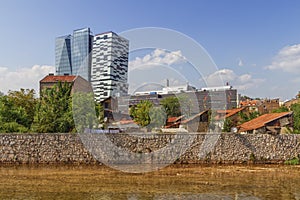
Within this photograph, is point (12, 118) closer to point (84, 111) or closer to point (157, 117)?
point (84, 111)

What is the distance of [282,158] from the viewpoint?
51.1 ft

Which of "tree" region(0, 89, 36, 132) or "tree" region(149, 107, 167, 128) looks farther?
"tree" region(149, 107, 167, 128)

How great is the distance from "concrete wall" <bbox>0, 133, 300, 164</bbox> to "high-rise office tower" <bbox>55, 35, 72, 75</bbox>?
175 ft

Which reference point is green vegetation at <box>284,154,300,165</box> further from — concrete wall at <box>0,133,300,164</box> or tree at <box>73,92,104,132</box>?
tree at <box>73,92,104,132</box>

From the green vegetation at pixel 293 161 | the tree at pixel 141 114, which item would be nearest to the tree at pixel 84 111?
the tree at pixel 141 114

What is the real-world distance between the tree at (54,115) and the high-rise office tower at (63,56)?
48422mm

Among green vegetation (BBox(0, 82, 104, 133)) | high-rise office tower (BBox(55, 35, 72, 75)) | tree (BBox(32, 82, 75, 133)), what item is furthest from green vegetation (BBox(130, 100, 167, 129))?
high-rise office tower (BBox(55, 35, 72, 75))

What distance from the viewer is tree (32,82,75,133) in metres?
18.0

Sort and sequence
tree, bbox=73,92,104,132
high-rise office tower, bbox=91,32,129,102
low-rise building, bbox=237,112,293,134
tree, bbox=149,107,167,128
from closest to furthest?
high-rise office tower, bbox=91,32,129,102
tree, bbox=73,92,104,132
low-rise building, bbox=237,112,293,134
tree, bbox=149,107,167,128

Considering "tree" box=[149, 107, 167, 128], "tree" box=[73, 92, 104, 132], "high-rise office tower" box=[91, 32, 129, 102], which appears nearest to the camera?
"high-rise office tower" box=[91, 32, 129, 102]

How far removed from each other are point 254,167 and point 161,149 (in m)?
4.24

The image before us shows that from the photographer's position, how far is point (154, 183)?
427 inches

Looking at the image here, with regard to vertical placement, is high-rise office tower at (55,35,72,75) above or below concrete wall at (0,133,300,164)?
above

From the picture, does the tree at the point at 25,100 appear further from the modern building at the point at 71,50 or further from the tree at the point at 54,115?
the modern building at the point at 71,50
